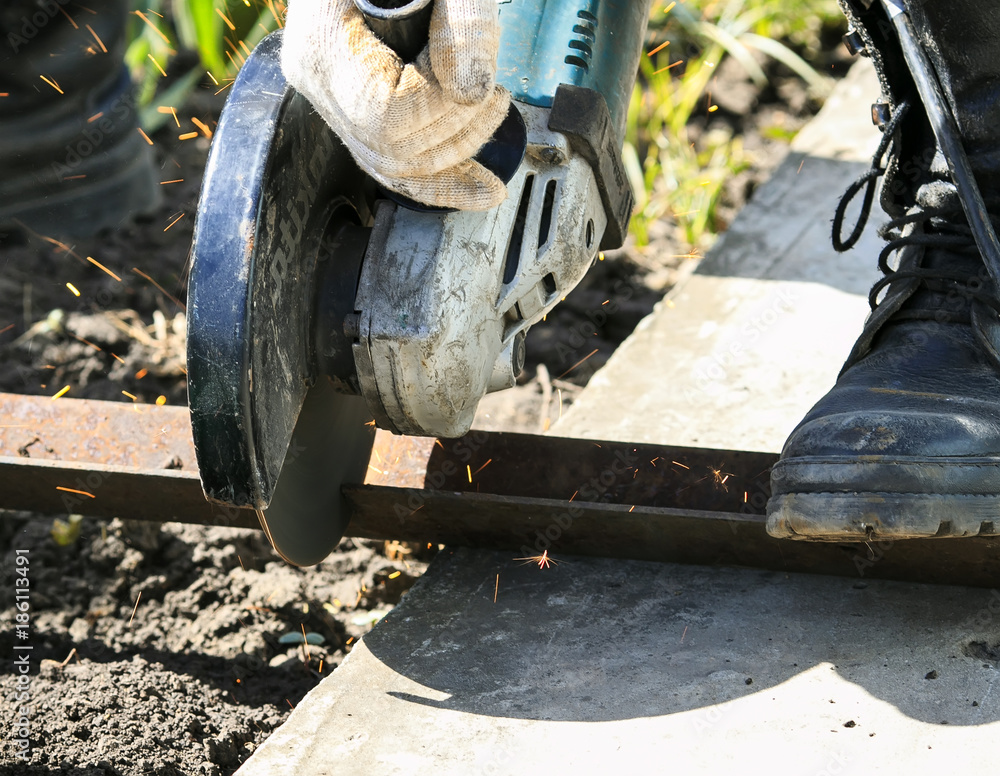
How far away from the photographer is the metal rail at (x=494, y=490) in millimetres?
1650

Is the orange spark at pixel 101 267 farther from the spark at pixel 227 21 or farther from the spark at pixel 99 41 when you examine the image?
the spark at pixel 227 21

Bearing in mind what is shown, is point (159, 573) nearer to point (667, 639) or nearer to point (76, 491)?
point (76, 491)

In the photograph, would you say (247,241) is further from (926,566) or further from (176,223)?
(176,223)

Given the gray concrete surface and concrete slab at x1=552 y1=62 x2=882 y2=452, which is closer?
the gray concrete surface

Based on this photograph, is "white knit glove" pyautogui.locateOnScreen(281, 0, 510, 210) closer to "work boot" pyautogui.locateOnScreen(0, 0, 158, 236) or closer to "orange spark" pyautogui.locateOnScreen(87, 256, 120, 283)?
"orange spark" pyautogui.locateOnScreen(87, 256, 120, 283)

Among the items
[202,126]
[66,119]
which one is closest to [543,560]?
[66,119]

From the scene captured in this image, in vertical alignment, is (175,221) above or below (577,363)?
above

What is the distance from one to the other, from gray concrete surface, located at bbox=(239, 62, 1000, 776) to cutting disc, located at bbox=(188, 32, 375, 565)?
0.28m

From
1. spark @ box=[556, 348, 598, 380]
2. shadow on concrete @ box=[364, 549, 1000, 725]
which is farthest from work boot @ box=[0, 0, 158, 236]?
shadow on concrete @ box=[364, 549, 1000, 725]

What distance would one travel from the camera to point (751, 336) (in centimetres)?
238

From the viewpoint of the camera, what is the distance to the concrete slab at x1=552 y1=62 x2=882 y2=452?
213 cm

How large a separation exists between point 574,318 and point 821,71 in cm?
172

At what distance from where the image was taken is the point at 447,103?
124 centimetres

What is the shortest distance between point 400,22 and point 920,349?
3.09 ft
